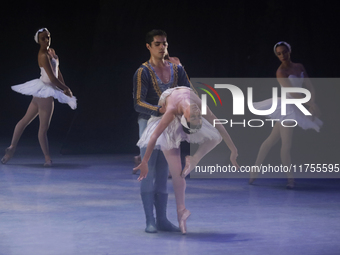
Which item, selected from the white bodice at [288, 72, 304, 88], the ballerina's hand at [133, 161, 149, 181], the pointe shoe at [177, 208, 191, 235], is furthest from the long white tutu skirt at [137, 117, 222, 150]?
the white bodice at [288, 72, 304, 88]

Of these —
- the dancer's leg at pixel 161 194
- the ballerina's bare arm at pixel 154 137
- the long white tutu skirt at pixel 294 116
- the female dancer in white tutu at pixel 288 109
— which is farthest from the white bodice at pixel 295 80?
the ballerina's bare arm at pixel 154 137

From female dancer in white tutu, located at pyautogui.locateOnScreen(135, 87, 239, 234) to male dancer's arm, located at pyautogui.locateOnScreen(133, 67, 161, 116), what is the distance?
0.06 metres

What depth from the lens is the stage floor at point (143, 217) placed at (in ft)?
12.2

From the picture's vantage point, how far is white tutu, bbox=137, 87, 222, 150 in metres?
3.96

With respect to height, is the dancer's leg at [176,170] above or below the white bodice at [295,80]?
below

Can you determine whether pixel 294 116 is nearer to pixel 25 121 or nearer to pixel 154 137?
pixel 154 137

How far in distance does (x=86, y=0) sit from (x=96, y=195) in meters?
9.58

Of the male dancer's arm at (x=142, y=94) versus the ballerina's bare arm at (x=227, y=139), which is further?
the male dancer's arm at (x=142, y=94)

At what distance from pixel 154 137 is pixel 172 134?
0.76ft

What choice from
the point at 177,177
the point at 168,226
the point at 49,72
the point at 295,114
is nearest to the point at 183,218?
the point at 168,226

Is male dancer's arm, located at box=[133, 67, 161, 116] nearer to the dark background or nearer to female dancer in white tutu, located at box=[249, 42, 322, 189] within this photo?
female dancer in white tutu, located at box=[249, 42, 322, 189]

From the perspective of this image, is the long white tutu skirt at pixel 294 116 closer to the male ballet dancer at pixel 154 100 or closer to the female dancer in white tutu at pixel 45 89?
the male ballet dancer at pixel 154 100

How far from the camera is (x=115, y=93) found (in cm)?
937

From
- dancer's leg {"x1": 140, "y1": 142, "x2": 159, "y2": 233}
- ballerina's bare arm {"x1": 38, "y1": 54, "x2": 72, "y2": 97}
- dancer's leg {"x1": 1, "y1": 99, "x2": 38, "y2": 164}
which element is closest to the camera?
dancer's leg {"x1": 140, "y1": 142, "x2": 159, "y2": 233}
